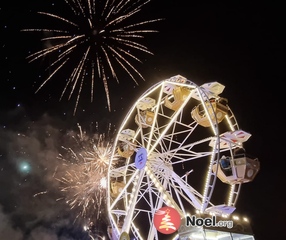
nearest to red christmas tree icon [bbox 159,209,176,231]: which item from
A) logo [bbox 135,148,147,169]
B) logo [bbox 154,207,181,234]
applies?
logo [bbox 154,207,181,234]

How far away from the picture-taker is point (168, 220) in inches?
508

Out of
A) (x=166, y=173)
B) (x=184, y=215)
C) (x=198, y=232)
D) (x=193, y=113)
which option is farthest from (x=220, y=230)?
(x=193, y=113)

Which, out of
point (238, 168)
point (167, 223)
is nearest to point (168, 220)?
point (167, 223)

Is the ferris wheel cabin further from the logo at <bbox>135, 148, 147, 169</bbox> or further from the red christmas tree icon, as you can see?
the logo at <bbox>135, 148, 147, 169</bbox>

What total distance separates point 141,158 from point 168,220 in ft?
14.5

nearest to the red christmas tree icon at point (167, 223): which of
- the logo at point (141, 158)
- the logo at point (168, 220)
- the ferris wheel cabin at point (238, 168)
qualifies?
the logo at point (168, 220)

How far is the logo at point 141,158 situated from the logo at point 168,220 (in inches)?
142

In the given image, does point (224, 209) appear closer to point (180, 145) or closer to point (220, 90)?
point (180, 145)

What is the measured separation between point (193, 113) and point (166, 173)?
336 centimetres

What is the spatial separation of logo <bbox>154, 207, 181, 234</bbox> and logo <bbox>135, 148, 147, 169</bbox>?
3604 mm

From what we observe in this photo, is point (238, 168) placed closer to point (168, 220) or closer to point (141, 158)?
point (168, 220)

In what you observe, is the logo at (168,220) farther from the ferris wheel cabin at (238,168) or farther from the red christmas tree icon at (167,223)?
the ferris wheel cabin at (238,168)

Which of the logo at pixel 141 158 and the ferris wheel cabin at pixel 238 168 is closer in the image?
the ferris wheel cabin at pixel 238 168

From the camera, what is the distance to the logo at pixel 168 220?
12844mm
